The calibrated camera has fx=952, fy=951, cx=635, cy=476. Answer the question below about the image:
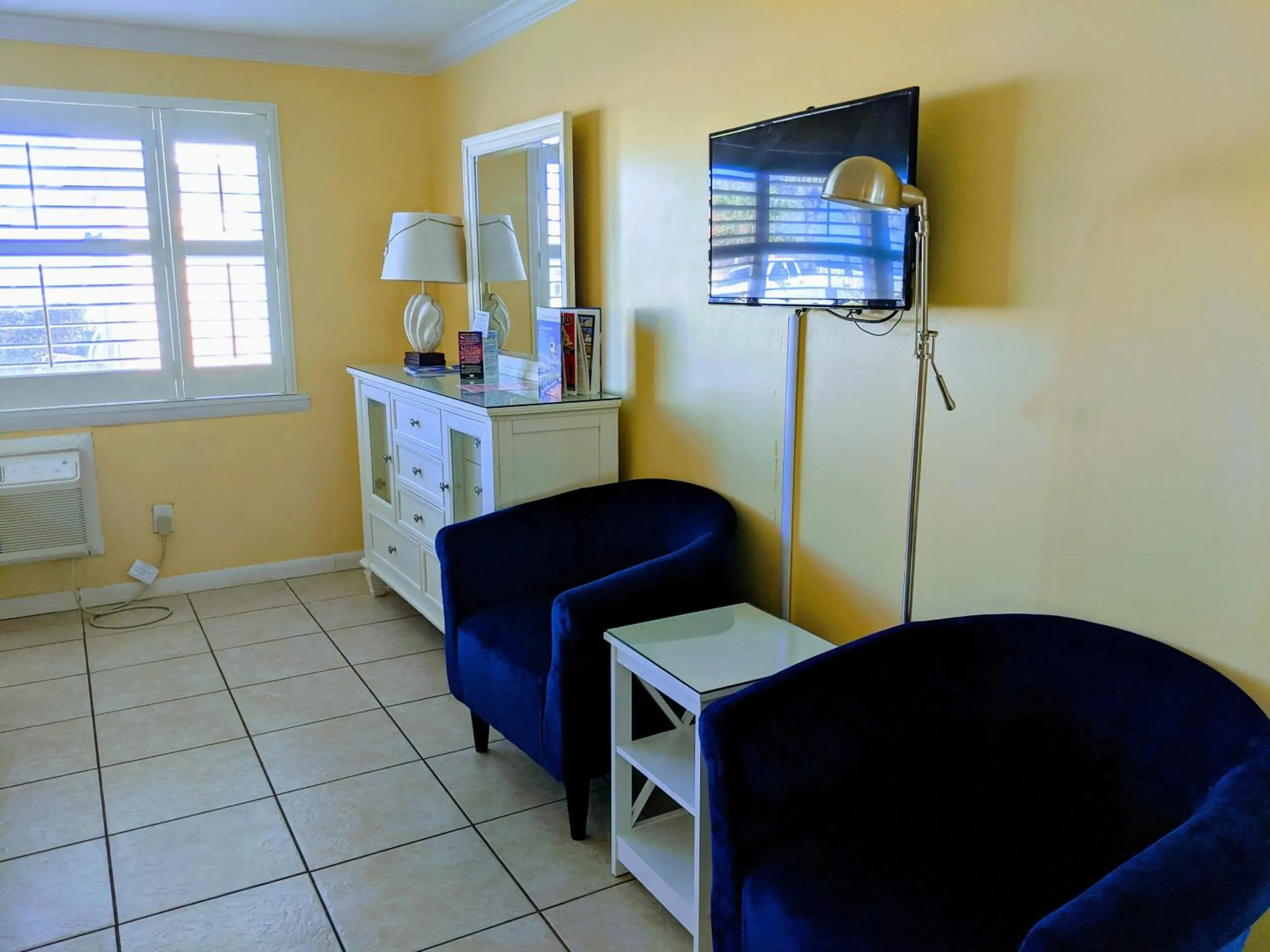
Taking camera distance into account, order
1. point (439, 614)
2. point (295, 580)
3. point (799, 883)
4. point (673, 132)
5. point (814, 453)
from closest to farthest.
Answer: point (799, 883) → point (814, 453) → point (673, 132) → point (439, 614) → point (295, 580)

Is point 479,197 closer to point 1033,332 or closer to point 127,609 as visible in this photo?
point 127,609

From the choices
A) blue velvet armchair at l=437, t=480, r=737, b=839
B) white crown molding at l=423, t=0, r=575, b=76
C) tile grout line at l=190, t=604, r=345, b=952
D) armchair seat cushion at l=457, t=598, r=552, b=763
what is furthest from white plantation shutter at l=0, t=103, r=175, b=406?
armchair seat cushion at l=457, t=598, r=552, b=763

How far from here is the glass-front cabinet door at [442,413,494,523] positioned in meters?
3.03

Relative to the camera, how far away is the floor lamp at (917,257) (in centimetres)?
164

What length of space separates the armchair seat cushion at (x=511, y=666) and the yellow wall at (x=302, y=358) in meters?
2.07

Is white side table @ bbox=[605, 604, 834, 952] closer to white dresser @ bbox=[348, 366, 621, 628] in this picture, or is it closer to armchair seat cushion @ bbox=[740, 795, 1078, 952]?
armchair seat cushion @ bbox=[740, 795, 1078, 952]

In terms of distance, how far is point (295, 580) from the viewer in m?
4.36

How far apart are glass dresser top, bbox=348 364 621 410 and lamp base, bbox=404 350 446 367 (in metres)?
0.06

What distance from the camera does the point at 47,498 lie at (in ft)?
12.3

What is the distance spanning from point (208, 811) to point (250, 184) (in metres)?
2.70

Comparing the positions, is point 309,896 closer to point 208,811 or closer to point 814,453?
point 208,811

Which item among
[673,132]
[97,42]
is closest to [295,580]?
[97,42]

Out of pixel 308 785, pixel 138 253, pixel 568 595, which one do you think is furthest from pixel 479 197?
pixel 308 785

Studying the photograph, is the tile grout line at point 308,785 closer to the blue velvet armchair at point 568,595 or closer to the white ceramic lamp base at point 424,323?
the blue velvet armchair at point 568,595
